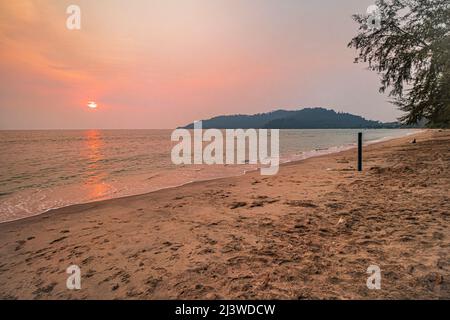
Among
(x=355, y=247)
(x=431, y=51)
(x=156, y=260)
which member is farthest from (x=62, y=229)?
(x=431, y=51)

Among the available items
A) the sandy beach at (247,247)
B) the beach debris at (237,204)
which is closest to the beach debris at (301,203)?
the sandy beach at (247,247)

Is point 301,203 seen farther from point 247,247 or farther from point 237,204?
point 247,247

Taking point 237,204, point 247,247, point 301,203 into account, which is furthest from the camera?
point 237,204

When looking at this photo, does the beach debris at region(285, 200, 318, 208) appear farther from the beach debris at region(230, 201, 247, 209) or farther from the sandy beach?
the beach debris at region(230, 201, 247, 209)

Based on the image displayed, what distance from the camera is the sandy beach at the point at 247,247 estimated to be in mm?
3289

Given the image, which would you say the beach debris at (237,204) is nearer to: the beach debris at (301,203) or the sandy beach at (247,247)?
the sandy beach at (247,247)

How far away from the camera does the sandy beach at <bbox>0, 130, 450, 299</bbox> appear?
3289mm

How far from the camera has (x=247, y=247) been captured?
177 inches

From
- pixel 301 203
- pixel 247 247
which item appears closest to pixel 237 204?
pixel 301 203

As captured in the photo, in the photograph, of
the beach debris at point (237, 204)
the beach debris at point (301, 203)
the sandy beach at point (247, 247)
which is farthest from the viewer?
the beach debris at point (237, 204)

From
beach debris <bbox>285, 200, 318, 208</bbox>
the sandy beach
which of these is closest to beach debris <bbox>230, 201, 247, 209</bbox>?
the sandy beach

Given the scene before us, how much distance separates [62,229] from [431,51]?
21455mm
